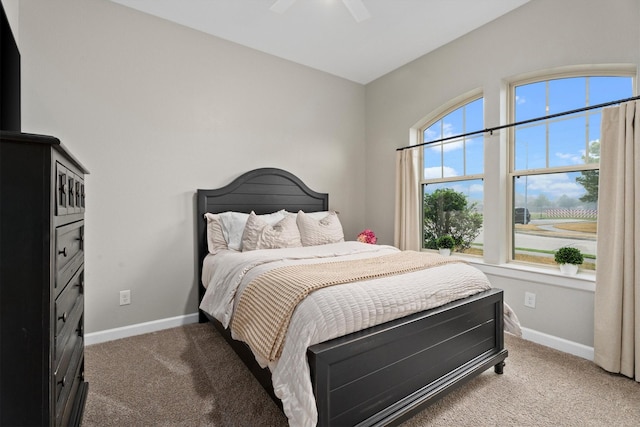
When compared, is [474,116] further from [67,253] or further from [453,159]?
[67,253]

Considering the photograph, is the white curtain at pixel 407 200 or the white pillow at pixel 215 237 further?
the white curtain at pixel 407 200

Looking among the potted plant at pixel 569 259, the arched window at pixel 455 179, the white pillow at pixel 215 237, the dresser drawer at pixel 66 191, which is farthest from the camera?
the arched window at pixel 455 179

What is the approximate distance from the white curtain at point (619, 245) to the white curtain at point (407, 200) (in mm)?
1623

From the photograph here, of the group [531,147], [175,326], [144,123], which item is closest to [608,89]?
[531,147]

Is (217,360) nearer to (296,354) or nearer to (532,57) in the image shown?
(296,354)

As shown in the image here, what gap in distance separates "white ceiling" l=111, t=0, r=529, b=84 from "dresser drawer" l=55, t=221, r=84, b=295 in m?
2.19

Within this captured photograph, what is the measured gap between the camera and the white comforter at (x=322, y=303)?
1.32m

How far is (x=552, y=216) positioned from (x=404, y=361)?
2016 millimetres

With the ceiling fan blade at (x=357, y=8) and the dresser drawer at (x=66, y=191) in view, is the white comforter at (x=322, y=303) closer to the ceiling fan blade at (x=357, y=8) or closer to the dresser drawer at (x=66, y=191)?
the dresser drawer at (x=66, y=191)

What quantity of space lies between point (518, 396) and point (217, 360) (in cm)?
193

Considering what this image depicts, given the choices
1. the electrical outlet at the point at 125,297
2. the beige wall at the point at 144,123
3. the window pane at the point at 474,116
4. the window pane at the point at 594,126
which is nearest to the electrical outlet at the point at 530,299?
the window pane at the point at 594,126

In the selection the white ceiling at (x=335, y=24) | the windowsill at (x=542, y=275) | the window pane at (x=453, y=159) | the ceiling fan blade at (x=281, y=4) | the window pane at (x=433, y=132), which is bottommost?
the windowsill at (x=542, y=275)

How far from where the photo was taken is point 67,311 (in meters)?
1.22

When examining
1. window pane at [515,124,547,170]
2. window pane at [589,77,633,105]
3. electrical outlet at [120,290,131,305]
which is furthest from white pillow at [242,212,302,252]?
window pane at [589,77,633,105]
